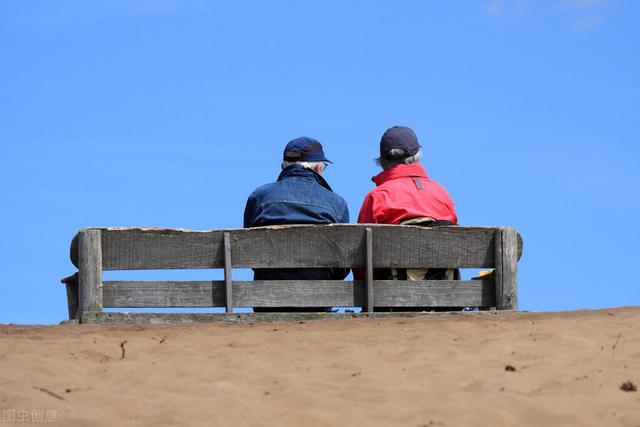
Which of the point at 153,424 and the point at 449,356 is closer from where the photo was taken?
the point at 153,424

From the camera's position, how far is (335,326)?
8.94m

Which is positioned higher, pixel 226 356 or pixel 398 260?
pixel 398 260

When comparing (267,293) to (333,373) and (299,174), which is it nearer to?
(299,174)

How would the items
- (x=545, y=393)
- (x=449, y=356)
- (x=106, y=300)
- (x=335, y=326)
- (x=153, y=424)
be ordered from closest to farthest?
(x=153, y=424) < (x=545, y=393) < (x=449, y=356) < (x=335, y=326) < (x=106, y=300)

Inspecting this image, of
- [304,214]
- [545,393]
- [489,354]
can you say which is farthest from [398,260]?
[545,393]

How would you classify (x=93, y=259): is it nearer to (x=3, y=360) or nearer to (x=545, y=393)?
(x=3, y=360)

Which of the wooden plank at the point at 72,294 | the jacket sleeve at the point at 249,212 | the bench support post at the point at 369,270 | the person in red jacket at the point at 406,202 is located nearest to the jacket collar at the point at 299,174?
the jacket sleeve at the point at 249,212

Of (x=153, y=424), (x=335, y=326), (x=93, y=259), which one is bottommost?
(x=153, y=424)

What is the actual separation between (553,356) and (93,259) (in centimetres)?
405

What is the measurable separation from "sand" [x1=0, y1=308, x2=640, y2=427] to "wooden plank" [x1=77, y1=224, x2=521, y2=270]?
663 mm

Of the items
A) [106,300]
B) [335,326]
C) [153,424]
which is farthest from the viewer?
[106,300]

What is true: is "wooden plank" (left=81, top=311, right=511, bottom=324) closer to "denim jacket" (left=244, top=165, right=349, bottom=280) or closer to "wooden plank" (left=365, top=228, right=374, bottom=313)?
"wooden plank" (left=365, top=228, right=374, bottom=313)

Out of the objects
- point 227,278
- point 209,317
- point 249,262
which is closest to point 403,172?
point 249,262

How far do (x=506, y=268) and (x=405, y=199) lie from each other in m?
1.07
